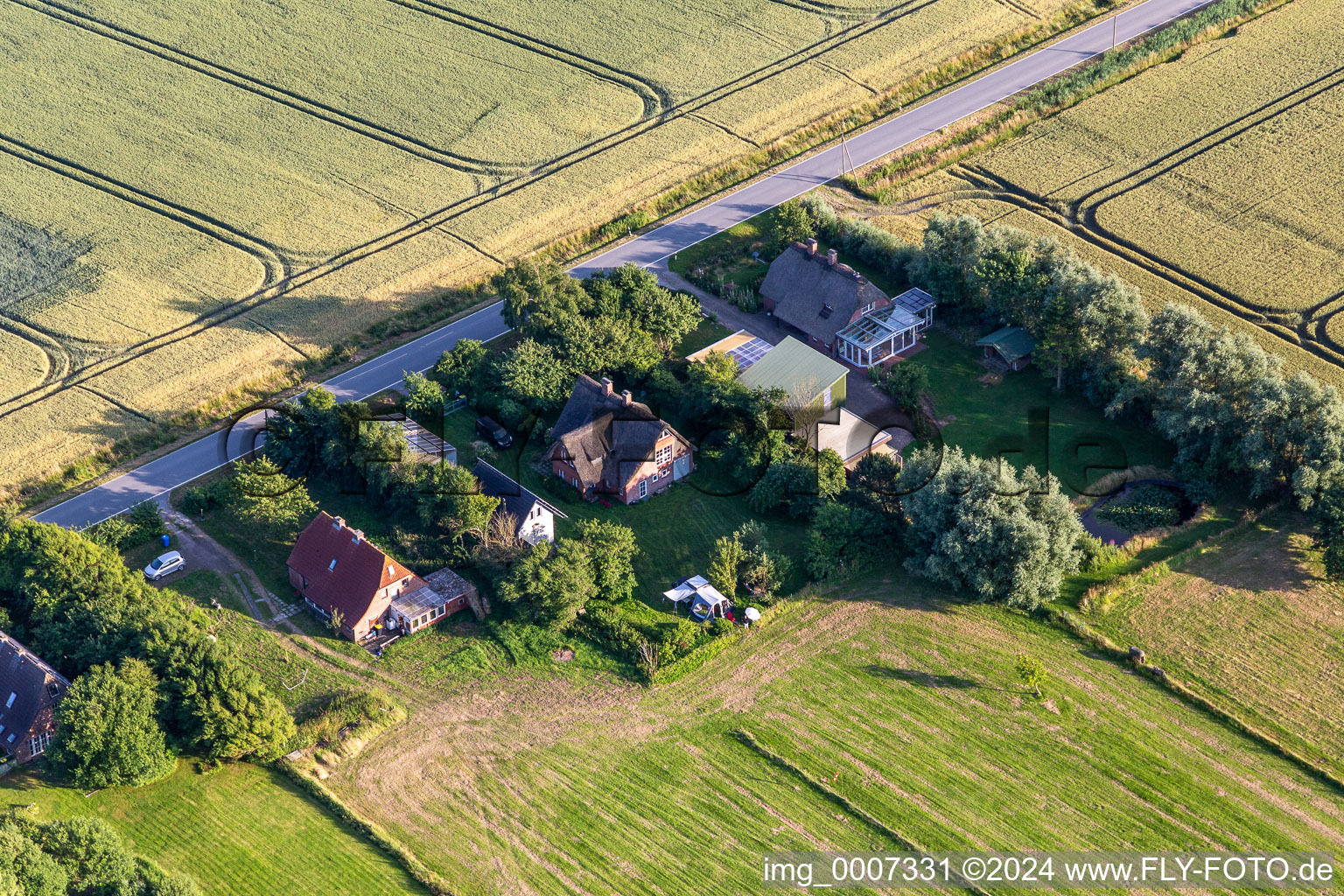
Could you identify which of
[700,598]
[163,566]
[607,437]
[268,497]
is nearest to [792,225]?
[607,437]

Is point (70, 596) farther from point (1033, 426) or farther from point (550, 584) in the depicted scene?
point (1033, 426)

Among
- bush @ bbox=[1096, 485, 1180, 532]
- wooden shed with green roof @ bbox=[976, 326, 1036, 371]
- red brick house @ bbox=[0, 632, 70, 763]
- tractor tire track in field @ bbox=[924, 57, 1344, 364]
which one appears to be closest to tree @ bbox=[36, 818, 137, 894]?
red brick house @ bbox=[0, 632, 70, 763]

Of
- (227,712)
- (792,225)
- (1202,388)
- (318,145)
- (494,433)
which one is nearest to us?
(227,712)

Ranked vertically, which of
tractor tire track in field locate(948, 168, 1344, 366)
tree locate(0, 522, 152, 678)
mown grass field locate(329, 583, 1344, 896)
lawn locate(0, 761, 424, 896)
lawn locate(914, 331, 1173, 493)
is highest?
tractor tire track in field locate(948, 168, 1344, 366)

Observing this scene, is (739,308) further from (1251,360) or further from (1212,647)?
(1212,647)

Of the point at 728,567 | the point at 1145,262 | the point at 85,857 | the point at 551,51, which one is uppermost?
the point at 551,51

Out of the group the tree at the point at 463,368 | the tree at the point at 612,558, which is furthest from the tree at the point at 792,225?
the tree at the point at 612,558

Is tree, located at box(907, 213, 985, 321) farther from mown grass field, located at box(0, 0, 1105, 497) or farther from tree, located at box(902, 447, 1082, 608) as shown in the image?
mown grass field, located at box(0, 0, 1105, 497)
